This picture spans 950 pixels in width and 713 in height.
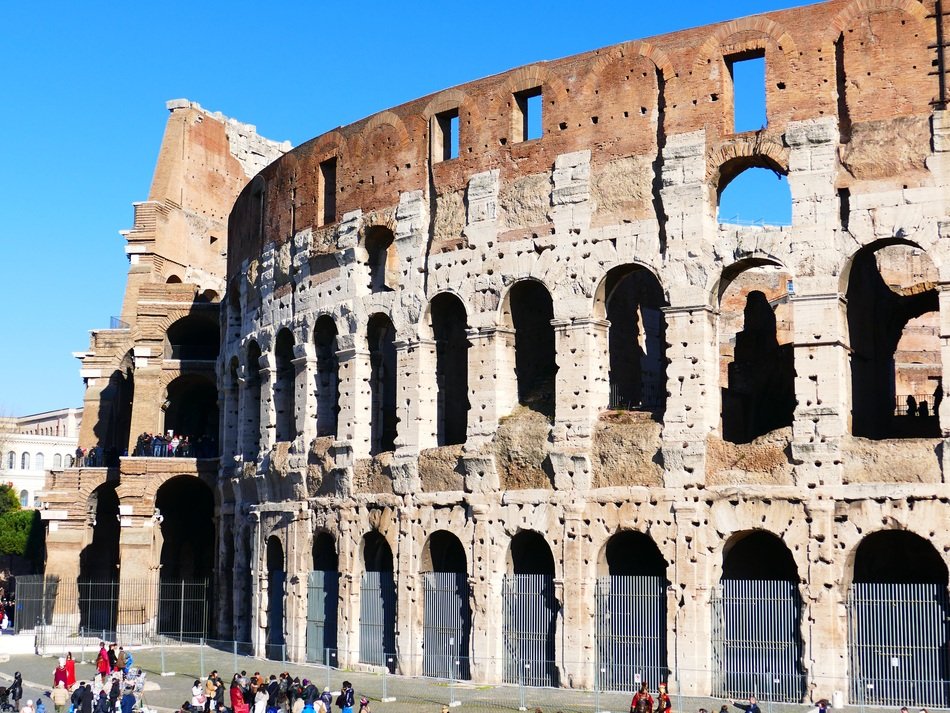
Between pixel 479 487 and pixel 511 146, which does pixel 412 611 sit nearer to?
pixel 479 487

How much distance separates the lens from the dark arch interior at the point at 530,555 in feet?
73.5

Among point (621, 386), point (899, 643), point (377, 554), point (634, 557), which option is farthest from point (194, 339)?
point (899, 643)

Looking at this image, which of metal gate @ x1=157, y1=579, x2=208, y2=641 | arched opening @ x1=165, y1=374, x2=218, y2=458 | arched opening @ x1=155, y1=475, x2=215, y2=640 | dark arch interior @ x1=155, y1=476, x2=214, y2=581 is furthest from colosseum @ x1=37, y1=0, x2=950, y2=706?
dark arch interior @ x1=155, y1=476, x2=214, y2=581

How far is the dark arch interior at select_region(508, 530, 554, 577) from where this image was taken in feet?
73.5

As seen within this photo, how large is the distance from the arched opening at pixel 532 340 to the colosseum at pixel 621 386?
79mm

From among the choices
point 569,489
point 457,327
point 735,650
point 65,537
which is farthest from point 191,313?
point 735,650

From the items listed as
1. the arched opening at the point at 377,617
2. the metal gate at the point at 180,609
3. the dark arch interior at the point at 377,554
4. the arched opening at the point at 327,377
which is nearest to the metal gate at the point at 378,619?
the arched opening at the point at 377,617

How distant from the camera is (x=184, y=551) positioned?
3600 centimetres

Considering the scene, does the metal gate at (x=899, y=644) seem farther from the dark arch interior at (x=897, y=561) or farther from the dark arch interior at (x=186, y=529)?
the dark arch interior at (x=186, y=529)

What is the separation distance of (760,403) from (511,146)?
7051 millimetres

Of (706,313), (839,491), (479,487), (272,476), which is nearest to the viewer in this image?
(839,491)

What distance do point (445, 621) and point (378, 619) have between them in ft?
5.93

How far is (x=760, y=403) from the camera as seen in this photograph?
25.3m

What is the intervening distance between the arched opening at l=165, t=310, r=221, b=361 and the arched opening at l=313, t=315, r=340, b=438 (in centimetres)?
957
